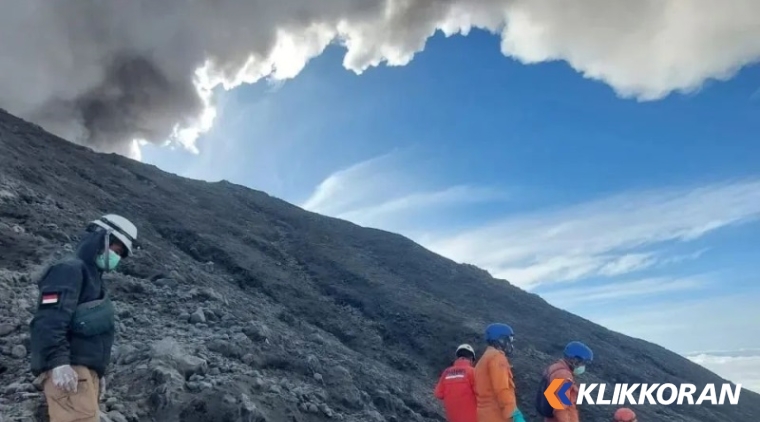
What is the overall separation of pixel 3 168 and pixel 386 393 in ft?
31.8

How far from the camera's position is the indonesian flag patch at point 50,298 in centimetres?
450

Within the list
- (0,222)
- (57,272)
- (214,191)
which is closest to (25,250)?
(0,222)

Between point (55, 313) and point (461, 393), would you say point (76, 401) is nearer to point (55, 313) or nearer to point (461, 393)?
point (55, 313)

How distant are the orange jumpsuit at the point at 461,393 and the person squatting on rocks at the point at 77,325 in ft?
13.7

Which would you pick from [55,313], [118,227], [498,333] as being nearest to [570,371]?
[498,333]

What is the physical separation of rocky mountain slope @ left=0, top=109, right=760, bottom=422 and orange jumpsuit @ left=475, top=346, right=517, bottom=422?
2.57 metres

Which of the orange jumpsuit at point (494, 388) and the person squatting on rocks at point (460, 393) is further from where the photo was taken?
the person squatting on rocks at point (460, 393)

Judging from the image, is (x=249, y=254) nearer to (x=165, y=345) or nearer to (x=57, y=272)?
(x=165, y=345)

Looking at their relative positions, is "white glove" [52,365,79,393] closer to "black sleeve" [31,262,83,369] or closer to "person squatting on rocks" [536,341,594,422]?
"black sleeve" [31,262,83,369]

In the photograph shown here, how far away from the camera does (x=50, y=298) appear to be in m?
4.51

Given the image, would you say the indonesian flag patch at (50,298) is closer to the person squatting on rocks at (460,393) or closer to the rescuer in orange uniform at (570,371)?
the person squatting on rocks at (460,393)

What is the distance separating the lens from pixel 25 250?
32.8ft

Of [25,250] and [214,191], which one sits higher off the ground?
[214,191]

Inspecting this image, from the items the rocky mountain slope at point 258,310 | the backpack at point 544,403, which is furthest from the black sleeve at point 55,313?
the backpack at point 544,403
